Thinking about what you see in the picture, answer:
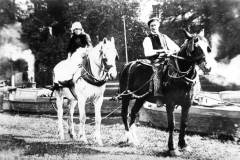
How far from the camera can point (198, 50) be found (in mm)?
6977

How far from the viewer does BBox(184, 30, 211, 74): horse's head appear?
269 inches

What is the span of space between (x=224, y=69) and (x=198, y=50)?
24.9 feet

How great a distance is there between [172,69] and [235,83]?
14966 mm

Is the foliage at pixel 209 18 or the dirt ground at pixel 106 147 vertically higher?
the foliage at pixel 209 18

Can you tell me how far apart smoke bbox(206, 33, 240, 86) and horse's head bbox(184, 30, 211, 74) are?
131 mm

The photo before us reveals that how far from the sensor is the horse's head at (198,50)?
684cm

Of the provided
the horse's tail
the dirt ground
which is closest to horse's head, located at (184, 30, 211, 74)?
the dirt ground

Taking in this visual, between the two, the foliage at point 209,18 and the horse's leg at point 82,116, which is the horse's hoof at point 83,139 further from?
the foliage at point 209,18

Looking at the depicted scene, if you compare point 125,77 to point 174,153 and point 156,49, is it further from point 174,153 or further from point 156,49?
point 174,153

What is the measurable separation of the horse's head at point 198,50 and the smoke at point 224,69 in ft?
0.43

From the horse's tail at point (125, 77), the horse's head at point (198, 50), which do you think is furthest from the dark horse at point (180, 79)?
the horse's tail at point (125, 77)

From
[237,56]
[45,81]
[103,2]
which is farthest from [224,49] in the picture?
[45,81]

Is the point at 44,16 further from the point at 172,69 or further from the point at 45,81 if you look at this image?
the point at 172,69

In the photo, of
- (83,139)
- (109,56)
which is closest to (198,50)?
(109,56)
